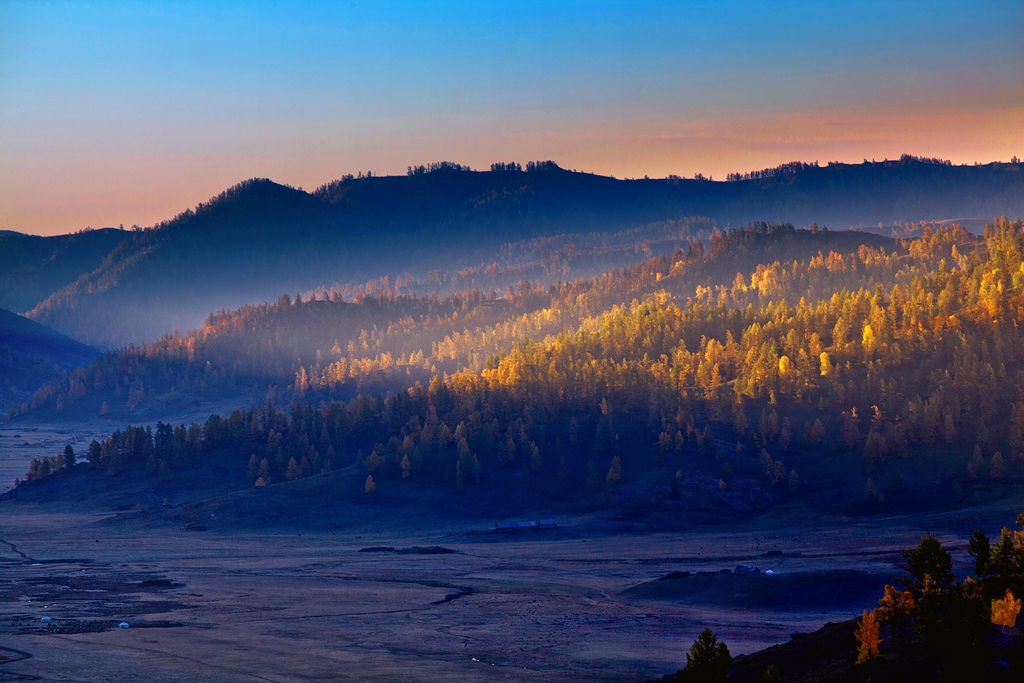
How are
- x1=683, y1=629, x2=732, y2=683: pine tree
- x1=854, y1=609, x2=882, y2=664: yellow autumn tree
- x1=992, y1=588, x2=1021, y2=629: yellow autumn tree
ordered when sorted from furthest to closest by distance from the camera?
x1=854, y1=609, x2=882, y2=664: yellow autumn tree → x1=992, y1=588, x2=1021, y2=629: yellow autumn tree → x1=683, y1=629, x2=732, y2=683: pine tree

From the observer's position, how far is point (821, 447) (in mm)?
179375

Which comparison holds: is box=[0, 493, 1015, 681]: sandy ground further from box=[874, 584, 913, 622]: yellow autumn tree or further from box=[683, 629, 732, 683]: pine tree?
box=[683, 629, 732, 683]: pine tree

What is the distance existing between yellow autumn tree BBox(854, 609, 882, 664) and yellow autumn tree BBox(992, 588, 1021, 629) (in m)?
4.18

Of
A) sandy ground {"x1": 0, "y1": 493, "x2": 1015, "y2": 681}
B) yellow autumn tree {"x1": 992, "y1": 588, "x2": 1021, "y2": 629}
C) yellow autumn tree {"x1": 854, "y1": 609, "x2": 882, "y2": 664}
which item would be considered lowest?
sandy ground {"x1": 0, "y1": 493, "x2": 1015, "y2": 681}

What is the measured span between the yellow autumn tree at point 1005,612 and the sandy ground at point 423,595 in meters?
26.5

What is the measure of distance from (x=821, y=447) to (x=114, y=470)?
4558 inches

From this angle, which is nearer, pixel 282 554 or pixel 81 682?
pixel 81 682

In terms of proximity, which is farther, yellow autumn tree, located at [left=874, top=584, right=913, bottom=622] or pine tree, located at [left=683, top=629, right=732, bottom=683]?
yellow autumn tree, located at [left=874, top=584, right=913, bottom=622]

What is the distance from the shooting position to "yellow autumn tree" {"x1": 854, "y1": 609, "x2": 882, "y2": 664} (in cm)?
4347

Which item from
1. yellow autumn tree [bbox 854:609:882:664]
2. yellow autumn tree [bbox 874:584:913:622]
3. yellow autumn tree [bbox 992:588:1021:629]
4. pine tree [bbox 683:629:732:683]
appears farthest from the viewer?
yellow autumn tree [bbox 874:584:913:622]

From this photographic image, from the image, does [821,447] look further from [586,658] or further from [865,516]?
[586,658]

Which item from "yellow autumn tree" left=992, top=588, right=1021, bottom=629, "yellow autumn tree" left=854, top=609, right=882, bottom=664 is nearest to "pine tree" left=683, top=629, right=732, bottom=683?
"yellow autumn tree" left=854, top=609, right=882, bottom=664

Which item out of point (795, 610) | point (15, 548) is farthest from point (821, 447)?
point (15, 548)

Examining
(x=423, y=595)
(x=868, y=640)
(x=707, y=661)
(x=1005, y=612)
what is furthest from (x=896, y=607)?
(x=423, y=595)
